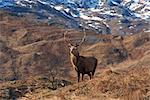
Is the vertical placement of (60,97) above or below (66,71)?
A: above

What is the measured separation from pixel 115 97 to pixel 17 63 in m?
170

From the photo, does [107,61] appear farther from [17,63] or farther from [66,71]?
[17,63]

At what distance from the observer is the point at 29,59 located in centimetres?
19312

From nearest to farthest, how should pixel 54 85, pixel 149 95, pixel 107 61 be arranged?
pixel 149 95 < pixel 54 85 < pixel 107 61

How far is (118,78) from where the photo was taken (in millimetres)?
22438

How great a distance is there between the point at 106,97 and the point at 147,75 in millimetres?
2414

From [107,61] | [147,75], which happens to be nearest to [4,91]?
[147,75]

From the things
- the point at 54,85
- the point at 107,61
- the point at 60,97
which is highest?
the point at 60,97

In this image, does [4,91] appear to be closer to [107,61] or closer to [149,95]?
[149,95]

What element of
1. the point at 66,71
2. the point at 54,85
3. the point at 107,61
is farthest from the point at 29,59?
the point at 54,85

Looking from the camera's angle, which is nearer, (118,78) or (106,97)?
(106,97)

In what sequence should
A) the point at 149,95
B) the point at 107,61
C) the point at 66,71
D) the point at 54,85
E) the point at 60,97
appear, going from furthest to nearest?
the point at 107,61, the point at 66,71, the point at 54,85, the point at 60,97, the point at 149,95

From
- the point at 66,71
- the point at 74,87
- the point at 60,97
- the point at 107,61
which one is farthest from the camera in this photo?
the point at 107,61

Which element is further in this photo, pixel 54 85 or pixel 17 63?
pixel 17 63
